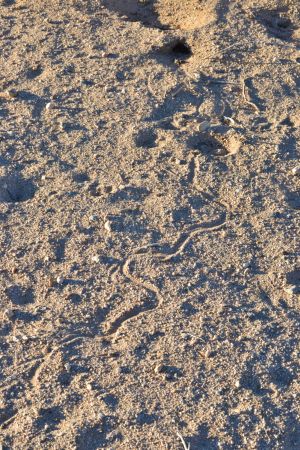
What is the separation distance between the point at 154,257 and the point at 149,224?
0.23 metres

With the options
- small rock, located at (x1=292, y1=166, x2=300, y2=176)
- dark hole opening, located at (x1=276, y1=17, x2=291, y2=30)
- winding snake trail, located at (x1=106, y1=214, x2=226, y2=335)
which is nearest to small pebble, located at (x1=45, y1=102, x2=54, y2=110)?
winding snake trail, located at (x1=106, y1=214, x2=226, y2=335)

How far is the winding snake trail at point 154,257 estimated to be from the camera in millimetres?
3990

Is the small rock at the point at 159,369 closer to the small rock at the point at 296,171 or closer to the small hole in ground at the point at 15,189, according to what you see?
the small hole in ground at the point at 15,189

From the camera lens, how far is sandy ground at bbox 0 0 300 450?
12.0ft

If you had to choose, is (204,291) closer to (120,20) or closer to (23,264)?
(23,264)

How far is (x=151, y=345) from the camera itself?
387cm

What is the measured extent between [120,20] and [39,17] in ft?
1.80

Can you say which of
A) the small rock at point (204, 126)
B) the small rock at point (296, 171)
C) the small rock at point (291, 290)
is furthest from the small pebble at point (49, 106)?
the small rock at point (291, 290)

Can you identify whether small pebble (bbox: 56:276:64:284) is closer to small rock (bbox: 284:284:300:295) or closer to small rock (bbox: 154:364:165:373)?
small rock (bbox: 154:364:165:373)

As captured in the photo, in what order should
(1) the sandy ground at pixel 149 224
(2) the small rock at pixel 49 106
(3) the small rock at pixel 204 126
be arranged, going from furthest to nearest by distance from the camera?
(2) the small rock at pixel 49 106 → (3) the small rock at pixel 204 126 → (1) the sandy ground at pixel 149 224

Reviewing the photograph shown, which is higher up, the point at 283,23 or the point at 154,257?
the point at 283,23

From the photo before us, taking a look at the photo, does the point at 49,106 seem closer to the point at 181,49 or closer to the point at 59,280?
the point at 181,49

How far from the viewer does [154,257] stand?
424cm

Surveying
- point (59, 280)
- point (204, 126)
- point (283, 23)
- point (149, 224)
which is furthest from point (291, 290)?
point (283, 23)
